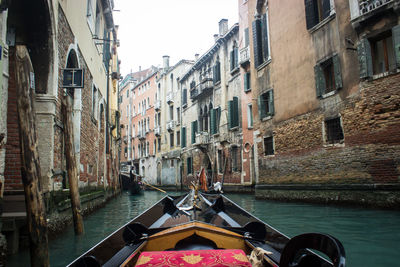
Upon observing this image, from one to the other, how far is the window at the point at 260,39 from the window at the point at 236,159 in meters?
4.75

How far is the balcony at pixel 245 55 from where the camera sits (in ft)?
45.6

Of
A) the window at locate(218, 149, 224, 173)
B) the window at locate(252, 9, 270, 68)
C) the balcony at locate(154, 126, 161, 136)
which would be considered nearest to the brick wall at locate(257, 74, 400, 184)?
the window at locate(252, 9, 270, 68)

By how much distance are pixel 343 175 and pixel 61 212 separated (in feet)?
18.9

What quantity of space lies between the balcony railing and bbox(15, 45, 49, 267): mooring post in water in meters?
6.42

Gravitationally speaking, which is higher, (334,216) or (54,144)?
(54,144)

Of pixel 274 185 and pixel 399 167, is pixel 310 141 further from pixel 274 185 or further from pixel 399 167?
pixel 399 167

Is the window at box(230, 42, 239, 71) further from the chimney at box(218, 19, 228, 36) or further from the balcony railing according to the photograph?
the balcony railing

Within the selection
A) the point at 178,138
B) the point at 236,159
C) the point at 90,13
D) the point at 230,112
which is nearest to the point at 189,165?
the point at 178,138

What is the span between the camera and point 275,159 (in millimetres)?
9977

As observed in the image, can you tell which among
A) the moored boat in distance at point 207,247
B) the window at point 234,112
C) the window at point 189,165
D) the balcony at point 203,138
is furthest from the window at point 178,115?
the moored boat in distance at point 207,247

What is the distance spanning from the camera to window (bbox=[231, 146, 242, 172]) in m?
14.6

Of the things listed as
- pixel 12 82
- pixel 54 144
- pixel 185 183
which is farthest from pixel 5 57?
pixel 185 183

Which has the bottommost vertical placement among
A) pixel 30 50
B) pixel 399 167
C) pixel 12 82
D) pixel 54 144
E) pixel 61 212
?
pixel 61 212

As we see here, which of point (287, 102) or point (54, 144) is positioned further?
point (287, 102)
